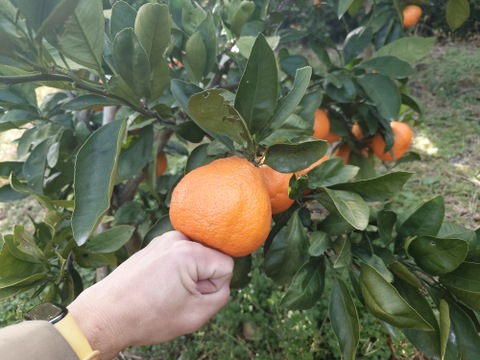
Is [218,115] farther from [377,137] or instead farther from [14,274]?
[377,137]

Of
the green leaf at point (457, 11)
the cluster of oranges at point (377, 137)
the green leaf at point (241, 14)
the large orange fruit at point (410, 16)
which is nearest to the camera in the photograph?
the green leaf at point (241, 14)

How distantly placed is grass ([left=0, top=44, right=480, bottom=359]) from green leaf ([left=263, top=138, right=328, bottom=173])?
2.08ft

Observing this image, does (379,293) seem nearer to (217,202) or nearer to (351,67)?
(217,202)

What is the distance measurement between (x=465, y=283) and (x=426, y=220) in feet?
0.44

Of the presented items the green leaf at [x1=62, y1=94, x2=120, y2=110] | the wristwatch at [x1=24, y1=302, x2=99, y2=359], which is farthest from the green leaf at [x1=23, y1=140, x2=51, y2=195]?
the wristwatch at [x1=24, y1=302, x2=99, y2=359]

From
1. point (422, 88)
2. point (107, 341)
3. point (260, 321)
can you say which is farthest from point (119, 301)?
point (422, 88)

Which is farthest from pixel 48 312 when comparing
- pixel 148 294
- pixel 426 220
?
pixel 426 220

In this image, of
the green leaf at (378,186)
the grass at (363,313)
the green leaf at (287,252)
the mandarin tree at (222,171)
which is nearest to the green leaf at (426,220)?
the mandarin tree at (222,171)

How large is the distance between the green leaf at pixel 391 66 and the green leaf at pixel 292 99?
58cm

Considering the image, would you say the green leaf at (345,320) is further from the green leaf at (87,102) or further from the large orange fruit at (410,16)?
the large orange fruit at (410,16)

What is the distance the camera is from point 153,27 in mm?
610

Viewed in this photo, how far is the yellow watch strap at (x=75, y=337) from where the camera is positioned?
0.59 m

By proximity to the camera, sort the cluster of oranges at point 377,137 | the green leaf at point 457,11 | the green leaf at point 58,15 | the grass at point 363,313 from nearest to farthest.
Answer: the green leaf at point 58,15 < the green leaf at point 457,11 < the cluster of oranges at point 377,137 < the grass at point 363,313

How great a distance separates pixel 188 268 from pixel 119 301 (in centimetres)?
13
